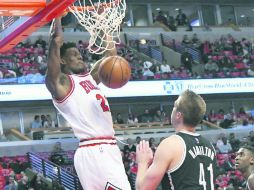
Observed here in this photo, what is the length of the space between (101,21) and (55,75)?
46.1 inches

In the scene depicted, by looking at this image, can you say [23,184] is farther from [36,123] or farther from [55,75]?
[55,75]

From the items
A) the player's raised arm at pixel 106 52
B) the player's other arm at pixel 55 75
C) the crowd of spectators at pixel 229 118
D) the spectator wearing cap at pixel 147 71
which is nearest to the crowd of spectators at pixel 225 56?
the crowd of spectators at pixel 229 118

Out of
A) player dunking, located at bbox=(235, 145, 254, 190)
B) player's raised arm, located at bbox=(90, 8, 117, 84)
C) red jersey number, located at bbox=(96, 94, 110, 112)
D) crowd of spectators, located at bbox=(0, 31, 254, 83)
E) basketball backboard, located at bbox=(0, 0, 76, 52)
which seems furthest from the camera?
crowd of spectators, located at bbox=(0, 31, 254, 83)

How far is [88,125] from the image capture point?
5.22 m

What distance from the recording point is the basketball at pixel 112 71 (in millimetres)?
5328

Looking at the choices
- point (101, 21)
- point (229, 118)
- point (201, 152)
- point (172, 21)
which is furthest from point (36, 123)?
point (201, 152)

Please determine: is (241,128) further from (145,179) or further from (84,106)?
(145,179)

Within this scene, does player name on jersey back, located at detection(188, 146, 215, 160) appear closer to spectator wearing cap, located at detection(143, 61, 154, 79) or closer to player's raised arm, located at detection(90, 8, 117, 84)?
player's raised arm, located at detection(90, 8, 117, 84)

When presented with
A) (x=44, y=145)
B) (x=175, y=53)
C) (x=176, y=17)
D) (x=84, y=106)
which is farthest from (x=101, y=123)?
(x=176, y=17)

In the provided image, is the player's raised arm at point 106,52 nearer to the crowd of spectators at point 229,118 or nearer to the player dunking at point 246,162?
the player dunking at point 246,162

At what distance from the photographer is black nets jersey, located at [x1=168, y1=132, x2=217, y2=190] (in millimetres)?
3732

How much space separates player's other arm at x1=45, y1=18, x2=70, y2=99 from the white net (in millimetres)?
709

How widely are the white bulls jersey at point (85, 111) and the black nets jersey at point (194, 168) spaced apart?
1522 mm

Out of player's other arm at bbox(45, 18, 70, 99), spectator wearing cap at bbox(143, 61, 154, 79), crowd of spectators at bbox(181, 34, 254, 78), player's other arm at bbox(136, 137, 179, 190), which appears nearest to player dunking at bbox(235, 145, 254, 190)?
player's other arm at bbox(45, 18, 70, 99)
